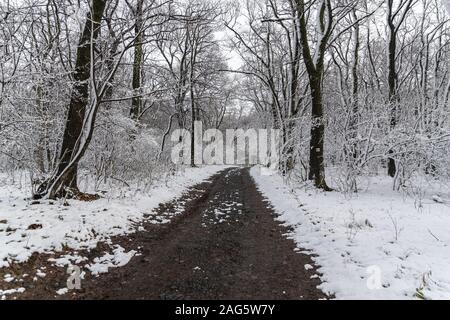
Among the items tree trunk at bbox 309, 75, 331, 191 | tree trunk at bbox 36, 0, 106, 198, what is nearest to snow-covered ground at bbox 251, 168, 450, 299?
tree trunk at bbox 309, 75, 331, 191

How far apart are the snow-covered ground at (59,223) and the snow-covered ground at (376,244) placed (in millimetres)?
3598

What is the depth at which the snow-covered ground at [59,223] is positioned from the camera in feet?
17.5

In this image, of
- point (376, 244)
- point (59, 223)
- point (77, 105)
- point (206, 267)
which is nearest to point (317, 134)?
point (376, 244)

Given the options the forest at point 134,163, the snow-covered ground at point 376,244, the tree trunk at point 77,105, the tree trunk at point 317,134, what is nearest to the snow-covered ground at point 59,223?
the forest at point 134,163

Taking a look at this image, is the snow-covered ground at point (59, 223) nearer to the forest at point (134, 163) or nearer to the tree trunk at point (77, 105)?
the forest at point (134, 163)

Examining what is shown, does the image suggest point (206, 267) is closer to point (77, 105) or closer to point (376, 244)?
point (376, 244)

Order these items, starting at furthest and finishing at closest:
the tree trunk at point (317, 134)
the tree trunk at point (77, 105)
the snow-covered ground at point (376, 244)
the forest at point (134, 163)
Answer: the tree trunk at point (317, 134)
the tree trunk at point (77, 105)
the forest at point (134, 163)
the snow-covered ground at point (376, 244)

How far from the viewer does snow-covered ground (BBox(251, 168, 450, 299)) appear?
4.30 m

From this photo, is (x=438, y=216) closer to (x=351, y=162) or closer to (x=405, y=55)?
(x=351, y=162)

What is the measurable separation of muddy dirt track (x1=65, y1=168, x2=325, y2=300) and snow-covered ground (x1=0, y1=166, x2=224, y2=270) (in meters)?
0.58

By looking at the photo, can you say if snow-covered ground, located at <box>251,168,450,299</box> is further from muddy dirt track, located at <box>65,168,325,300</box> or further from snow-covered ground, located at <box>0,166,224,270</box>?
snow-covered ground, located at <box>0,166,224,270</box>

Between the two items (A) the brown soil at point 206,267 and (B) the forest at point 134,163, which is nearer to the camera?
(A) the brown soil at point 206,267

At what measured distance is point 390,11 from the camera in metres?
15.7
